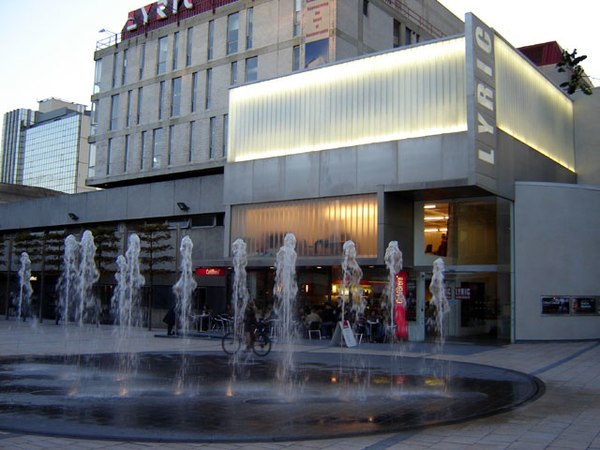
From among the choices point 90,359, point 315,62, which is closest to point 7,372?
point 90,359

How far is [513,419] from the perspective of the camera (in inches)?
396

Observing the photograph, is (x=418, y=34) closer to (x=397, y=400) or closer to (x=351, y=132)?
(x=351, y=132)

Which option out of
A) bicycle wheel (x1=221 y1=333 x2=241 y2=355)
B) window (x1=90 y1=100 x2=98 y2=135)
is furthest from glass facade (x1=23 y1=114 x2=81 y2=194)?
bicycle wheel (x1=221 y1=333 x2=241 y2=355)

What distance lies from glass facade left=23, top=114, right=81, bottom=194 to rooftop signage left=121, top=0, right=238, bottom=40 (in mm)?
88792

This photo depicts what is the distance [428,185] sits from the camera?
2456cm

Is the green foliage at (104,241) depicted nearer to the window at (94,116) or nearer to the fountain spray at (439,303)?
the window at (94,116)

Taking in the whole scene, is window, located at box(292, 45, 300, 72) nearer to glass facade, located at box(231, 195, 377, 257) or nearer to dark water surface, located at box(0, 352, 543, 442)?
glass facade, located at box(231, 195, 377, 257)

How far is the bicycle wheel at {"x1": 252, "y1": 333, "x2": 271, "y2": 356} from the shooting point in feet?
65.2

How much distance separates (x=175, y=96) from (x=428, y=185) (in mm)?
26595

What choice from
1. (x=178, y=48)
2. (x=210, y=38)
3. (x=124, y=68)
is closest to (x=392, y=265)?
(x=210, y=38)

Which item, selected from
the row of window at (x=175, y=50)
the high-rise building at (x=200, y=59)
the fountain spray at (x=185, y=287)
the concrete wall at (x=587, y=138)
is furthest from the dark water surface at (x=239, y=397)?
the row of window at (x=175, y=50)

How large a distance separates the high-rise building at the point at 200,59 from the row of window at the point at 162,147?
0.25ft

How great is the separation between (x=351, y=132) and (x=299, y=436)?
20.6m

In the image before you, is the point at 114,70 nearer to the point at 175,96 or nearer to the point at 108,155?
the point at 108,155
